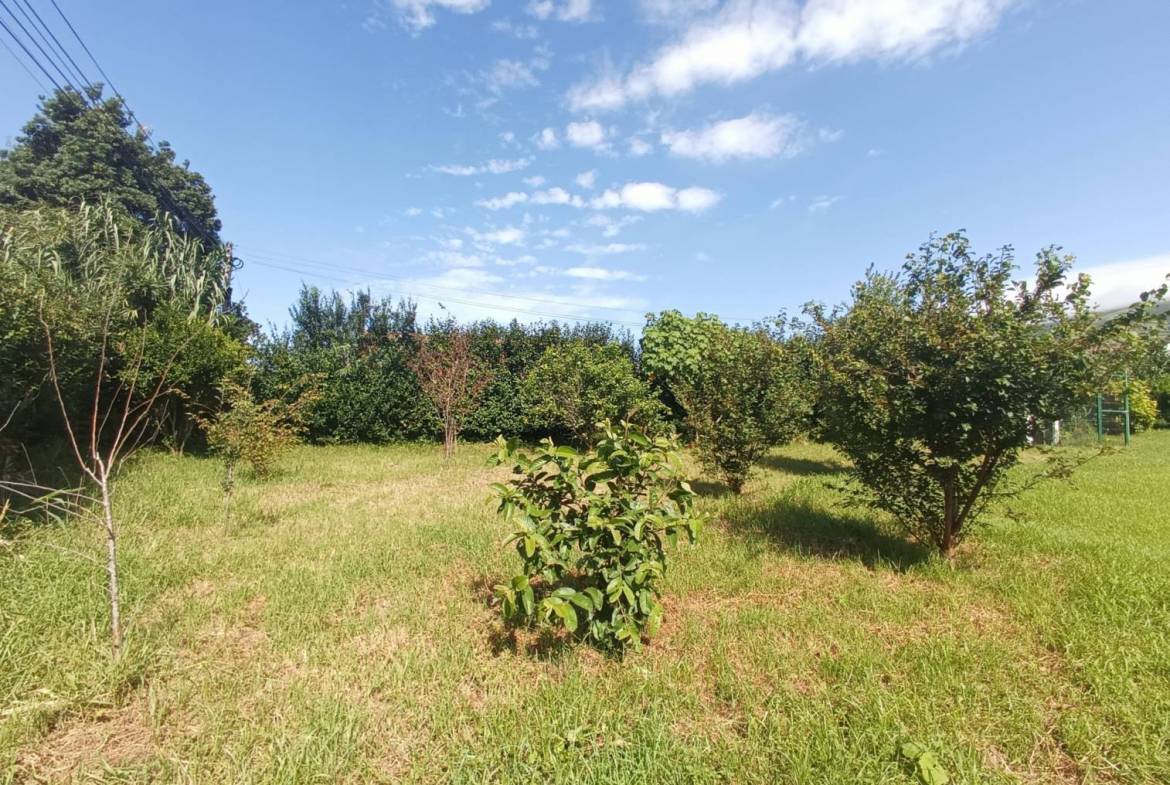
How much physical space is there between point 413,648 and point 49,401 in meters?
7.76

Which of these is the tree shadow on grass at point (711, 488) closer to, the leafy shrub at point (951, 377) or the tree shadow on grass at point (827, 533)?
the tree shadow on grass at point (827, 533)

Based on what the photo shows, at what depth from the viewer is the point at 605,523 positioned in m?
2.54

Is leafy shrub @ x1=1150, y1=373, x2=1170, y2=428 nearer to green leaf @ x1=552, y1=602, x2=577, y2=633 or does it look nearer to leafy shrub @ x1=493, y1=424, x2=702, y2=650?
leafy shrub @ x1=493, y1=424, x2=702, y2=650

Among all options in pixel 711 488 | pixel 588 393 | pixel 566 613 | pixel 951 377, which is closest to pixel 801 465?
pixel 711 488

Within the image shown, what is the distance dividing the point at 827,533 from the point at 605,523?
3.22m

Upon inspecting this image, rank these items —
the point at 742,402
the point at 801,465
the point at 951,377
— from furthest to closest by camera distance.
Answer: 1. the point at 801,465
2. the point at 742,402
3. the point at 951,377

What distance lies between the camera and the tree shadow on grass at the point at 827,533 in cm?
411

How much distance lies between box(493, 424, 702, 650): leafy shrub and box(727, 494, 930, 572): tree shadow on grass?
7.14 ft

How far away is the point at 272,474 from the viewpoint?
7.54 m

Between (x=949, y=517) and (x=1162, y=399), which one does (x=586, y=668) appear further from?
(x=1162, y=399)

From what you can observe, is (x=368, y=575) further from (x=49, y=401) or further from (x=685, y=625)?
(x=49, y=401)

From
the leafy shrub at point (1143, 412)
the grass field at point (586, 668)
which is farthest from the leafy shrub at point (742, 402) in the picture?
the leafy shrub at point (1143, 412)

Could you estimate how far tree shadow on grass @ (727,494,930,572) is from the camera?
4109 mm

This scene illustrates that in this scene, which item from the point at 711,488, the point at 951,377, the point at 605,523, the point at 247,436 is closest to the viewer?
the point at 605,523
